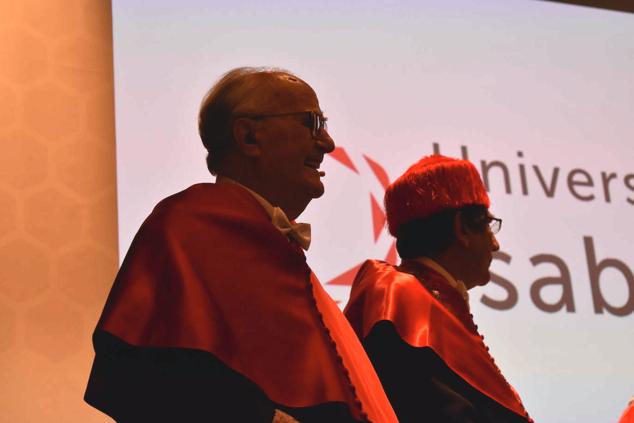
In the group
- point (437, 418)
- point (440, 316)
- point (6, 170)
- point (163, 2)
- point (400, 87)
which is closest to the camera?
point (437, 418)

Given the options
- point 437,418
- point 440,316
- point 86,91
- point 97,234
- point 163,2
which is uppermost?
point 163,2

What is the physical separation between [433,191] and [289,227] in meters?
0.91

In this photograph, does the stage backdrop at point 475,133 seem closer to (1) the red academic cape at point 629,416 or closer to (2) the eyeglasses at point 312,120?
(1) the red academic cape at point 629,416

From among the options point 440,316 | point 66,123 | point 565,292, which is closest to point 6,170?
point 66,123

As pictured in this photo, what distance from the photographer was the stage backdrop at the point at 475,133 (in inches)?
141

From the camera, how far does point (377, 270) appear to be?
2926mm

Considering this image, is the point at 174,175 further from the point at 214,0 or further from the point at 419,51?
the point at 419,51

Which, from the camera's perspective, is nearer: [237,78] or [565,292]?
[237,78]

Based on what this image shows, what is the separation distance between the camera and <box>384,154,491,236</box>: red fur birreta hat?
301 cm

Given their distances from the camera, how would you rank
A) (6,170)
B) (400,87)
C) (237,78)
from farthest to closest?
(400,87)
(6,170)
(237,78)

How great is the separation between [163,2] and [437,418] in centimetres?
187

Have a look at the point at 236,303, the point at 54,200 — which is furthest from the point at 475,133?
the point at 236,303

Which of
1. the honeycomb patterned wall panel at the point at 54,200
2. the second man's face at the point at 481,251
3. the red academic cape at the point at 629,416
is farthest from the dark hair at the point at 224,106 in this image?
the red academic cape at the point at 629,416

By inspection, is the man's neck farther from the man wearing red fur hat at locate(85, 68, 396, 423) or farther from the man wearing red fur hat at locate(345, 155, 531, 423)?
the man wearing red fur hat at locate(345, 155, 531, 423)
